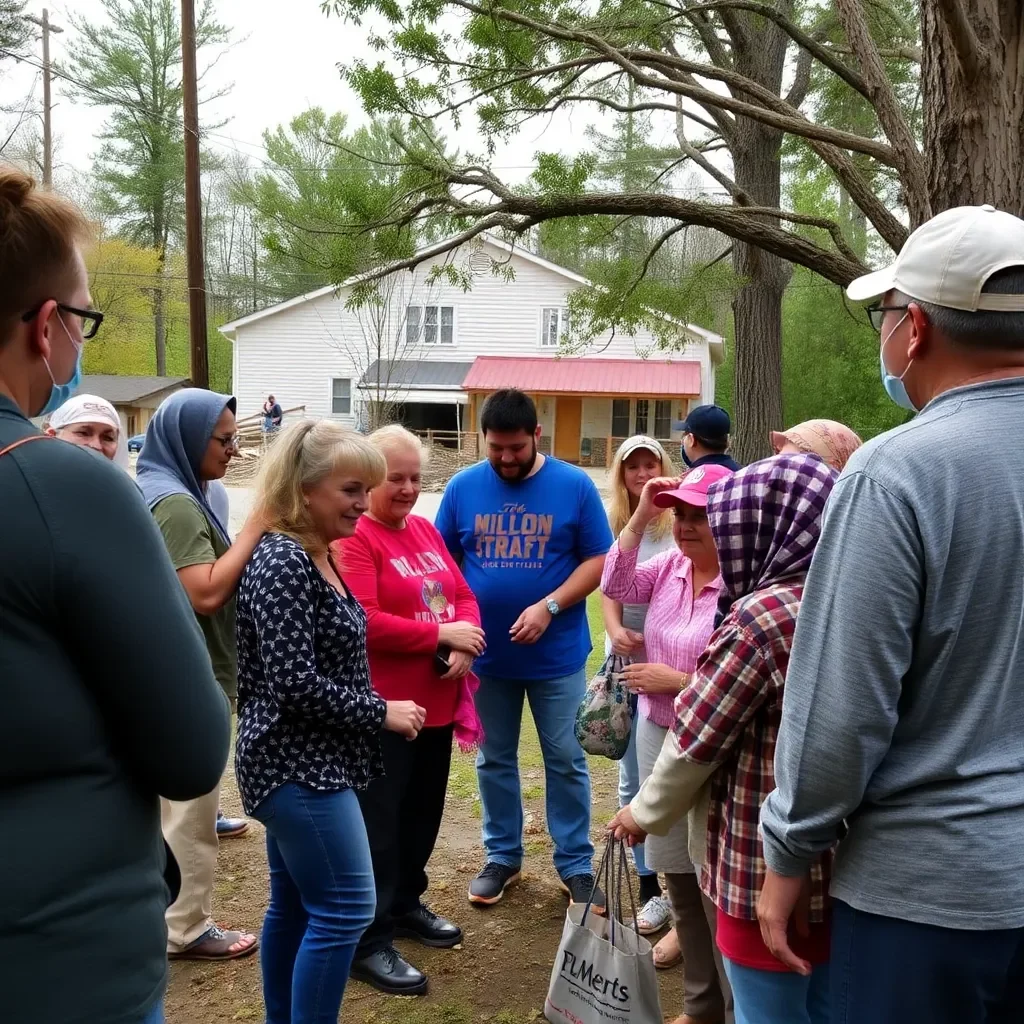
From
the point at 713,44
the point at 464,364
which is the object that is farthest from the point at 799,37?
the point at 464,364

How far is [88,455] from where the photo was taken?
1.44 metres

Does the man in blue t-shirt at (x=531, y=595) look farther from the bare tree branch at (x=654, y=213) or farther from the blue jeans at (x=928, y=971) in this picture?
the bare tree branch at (x=654, y=213)

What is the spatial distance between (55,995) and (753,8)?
9.06 m

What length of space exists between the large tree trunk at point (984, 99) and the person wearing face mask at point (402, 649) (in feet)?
10.2

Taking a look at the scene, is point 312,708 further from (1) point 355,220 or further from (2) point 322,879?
(1) point 355,220

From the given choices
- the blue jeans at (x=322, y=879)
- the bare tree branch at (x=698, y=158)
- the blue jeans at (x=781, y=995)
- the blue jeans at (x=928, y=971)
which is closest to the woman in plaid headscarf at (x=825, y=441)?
the blue jeans at (x=781, y=995)

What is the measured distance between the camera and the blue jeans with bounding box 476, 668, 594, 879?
4.34 meters

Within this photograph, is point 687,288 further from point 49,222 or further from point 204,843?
point 49,222

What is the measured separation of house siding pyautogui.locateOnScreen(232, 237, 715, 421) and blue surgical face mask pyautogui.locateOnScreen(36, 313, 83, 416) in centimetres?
3092

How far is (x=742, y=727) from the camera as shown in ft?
7.13

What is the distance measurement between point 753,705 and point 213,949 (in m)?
2.68

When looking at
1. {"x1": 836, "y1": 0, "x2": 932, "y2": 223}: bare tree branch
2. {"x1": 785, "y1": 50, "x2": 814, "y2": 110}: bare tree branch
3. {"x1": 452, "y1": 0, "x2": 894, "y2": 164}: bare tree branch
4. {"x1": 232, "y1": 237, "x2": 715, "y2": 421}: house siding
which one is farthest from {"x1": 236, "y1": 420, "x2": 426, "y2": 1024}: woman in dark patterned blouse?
{"x1": 232, "y1": 237, "x2": 715, "y2": 421}: house siding

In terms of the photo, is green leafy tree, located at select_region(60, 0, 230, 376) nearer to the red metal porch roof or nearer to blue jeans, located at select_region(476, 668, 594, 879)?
the red metal porch roof

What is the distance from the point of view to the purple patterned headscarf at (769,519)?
2.11 m
